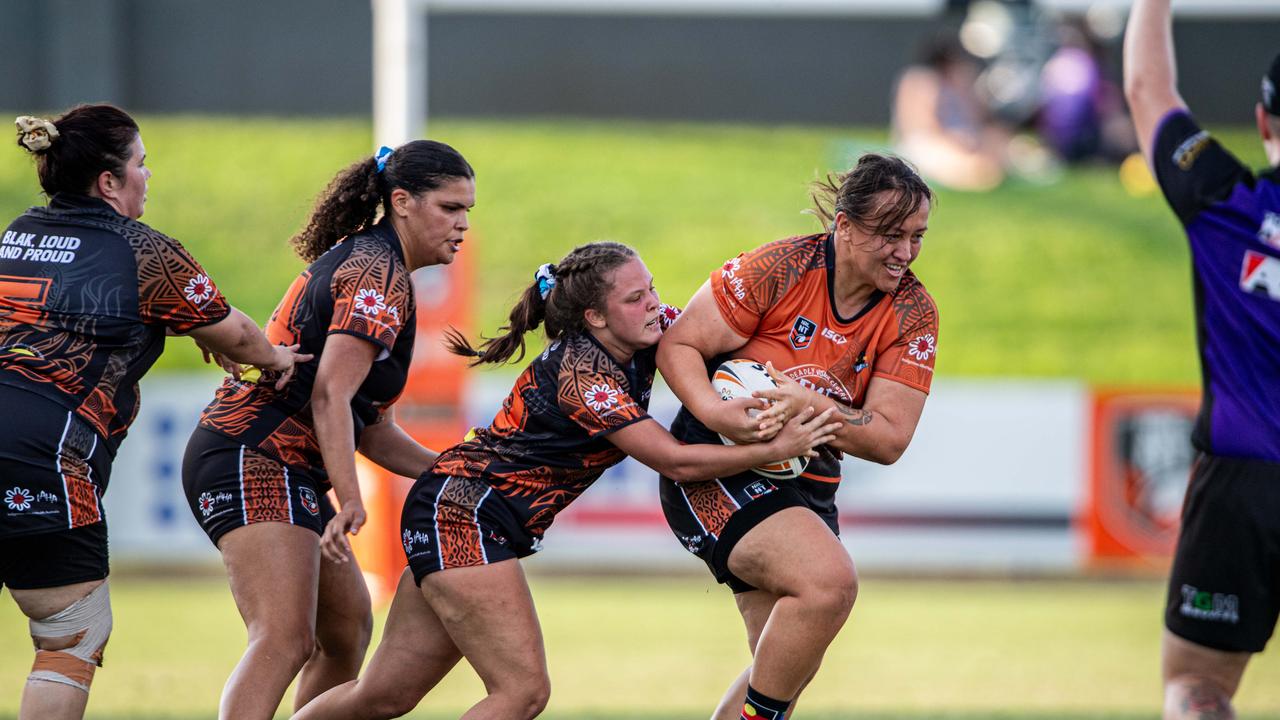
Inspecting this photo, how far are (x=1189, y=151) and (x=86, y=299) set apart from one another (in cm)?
305

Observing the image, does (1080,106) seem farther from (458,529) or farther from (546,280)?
(458,529)

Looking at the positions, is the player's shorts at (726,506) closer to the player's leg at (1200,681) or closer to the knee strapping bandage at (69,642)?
the player's leg at (1200,681)

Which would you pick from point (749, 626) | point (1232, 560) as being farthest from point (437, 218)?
point (1232, 560)

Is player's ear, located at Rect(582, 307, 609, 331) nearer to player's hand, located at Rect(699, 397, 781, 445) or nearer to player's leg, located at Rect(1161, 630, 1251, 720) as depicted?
player's hand, located at Rect(699, 397, 781, 445)

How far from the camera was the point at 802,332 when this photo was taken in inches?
166

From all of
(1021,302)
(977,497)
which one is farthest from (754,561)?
(1021,302)

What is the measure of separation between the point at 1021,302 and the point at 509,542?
40.8ft

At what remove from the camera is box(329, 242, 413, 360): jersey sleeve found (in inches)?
162

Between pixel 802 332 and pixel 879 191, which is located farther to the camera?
pixel 802 332

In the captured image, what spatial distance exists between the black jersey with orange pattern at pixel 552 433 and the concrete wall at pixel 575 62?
53.7 ft

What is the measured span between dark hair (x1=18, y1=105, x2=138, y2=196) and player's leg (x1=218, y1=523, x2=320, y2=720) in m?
1.14

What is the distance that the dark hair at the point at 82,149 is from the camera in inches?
155

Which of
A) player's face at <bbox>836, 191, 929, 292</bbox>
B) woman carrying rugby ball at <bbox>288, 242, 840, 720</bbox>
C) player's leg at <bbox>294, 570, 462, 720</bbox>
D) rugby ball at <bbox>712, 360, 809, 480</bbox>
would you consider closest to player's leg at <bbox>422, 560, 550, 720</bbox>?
woman carrying rugby ball at <bbox>288, 242, 840, 720</bbox>

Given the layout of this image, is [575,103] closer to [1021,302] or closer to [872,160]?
[1021,302]
